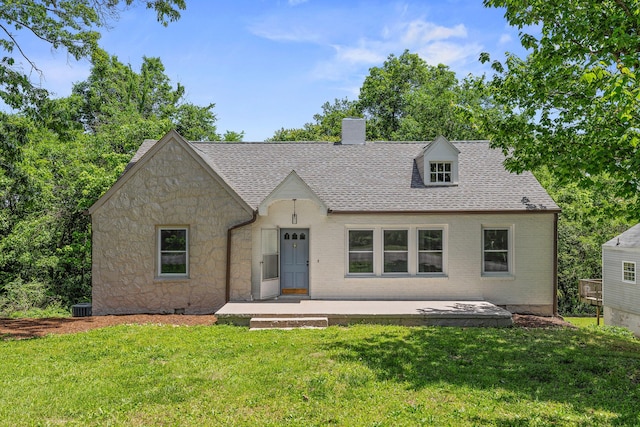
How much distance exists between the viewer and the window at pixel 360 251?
13805 mm

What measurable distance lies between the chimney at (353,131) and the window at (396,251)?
5051mm

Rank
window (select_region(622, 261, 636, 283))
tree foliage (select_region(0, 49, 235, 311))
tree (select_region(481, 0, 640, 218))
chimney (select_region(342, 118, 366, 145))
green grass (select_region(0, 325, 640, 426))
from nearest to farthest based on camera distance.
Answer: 1. green grass (select_region(0, 325, 640, 426))
2. tree (select_region(481, 0, 640, 218))
3. tree foliage (select_region(0, 49, 235, 311))
4. chimney (select_region(342, 118, 366, 145))
5. window (select_region(622, 261, 636, 283))

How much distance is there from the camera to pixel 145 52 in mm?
36469

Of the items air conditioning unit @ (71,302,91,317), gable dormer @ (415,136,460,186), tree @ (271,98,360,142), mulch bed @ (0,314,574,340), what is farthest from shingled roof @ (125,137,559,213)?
tree @ (271,98,360,142)

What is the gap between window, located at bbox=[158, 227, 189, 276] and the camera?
520 inches

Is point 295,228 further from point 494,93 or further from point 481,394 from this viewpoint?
point 481,394

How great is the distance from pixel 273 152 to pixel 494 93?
8.39m

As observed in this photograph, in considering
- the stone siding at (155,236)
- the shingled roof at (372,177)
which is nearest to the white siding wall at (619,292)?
the shingled roof at (372,177)

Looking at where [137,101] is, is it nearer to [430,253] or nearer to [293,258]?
[293,258]

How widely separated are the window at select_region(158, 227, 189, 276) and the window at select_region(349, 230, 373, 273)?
17.5ft

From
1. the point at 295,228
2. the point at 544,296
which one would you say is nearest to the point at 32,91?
the point at 295,228

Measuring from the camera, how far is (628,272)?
2048 cm

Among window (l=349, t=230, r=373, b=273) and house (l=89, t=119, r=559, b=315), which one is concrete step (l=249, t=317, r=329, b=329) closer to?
house (l=89, t=119, r=559, b=315)

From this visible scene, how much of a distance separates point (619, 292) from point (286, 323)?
18946mm
